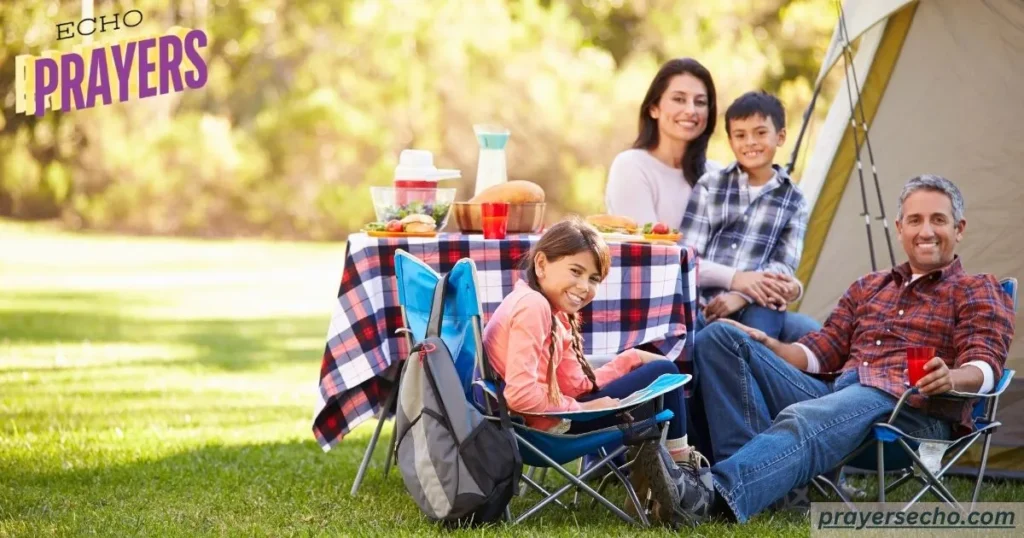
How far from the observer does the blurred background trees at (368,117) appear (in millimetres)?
17641

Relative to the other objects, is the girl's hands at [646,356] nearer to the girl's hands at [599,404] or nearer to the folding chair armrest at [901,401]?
the girl's hands at [599,404]

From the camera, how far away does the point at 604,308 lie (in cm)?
344

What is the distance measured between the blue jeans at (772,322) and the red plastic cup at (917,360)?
65 centimetres

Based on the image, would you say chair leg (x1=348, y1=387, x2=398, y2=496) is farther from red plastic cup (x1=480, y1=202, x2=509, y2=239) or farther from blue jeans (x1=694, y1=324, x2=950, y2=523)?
blue jeans (x1=694, y1=324, x2=950, y2=523)

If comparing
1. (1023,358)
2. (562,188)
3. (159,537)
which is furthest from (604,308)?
(562,188)

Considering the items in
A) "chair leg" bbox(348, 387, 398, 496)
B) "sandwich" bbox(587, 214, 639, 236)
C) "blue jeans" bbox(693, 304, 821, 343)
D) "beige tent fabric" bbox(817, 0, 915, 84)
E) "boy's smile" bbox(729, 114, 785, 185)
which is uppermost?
"beige tent fabric" bbox(817, 0, 915, 84)

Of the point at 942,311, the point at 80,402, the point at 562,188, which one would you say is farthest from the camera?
the point at 562,188

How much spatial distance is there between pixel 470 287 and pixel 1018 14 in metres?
2.34

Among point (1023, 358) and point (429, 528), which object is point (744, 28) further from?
point (429, 528)

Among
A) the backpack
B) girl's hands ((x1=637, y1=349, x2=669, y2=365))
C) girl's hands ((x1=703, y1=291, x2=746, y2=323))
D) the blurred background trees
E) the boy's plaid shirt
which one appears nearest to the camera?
the backpack

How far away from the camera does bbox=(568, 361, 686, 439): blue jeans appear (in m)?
3.14

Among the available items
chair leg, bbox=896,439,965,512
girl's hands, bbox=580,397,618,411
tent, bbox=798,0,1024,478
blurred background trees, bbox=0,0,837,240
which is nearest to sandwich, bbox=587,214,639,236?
girl's hands, bbox=580,397,618,411

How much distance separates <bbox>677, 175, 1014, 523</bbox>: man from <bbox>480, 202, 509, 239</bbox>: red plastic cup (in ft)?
2.04

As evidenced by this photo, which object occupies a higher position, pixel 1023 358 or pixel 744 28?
pixel 744 28
